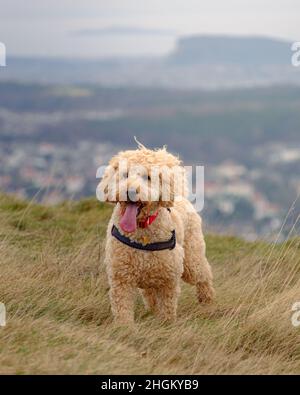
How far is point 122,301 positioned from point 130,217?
2.32ft

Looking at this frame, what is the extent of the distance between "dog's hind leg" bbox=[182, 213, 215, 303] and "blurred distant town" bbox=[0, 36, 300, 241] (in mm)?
37781

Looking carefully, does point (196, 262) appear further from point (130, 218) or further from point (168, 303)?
point (130, 218)

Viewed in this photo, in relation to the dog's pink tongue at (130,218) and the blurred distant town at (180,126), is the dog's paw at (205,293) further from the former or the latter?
the blurred distant town at (180,126)

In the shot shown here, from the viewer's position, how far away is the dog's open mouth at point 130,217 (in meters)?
5.51

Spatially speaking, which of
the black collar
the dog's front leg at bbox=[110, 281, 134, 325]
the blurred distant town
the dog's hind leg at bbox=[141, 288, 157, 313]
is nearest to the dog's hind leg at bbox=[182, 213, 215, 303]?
the dog's hind leg at bbox=[141, 288, 157, 313]

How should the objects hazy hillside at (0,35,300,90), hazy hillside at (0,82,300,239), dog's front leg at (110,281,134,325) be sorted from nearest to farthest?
dog's front leg at (110,281,134,325) < hazy hillside at (0,82,300,239) < hazy hillside at (0,35,300,90)

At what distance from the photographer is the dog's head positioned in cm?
536

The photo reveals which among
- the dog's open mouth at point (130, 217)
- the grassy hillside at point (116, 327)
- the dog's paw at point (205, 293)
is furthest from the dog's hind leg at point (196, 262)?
the dog's open mouth at point (130, 217)

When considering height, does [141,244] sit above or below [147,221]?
below

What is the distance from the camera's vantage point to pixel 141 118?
87375mm

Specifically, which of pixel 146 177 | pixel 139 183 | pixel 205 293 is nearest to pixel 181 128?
pixel 205 293

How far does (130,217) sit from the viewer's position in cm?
552

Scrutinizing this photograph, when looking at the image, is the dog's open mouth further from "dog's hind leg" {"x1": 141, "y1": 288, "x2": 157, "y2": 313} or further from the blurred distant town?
the blurred distant town

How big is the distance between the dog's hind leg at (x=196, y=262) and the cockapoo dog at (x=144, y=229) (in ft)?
0.97
